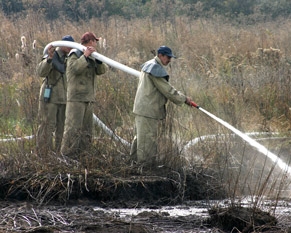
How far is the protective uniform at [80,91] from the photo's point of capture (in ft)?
33.7

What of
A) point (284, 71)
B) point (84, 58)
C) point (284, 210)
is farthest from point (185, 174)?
point (284, 71)

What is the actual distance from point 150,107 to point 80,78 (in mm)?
1305

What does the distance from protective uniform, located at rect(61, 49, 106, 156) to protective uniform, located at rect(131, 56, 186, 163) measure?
31.2 inches

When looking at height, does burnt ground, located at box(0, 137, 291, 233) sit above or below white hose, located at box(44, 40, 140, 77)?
below

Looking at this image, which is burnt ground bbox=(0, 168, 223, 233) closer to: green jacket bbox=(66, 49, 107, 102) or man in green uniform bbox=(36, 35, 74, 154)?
man in green uniform bbox=(36, 35, 74, 154)

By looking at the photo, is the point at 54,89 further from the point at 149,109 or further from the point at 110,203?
the point at 110,203

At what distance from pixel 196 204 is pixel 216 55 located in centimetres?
877

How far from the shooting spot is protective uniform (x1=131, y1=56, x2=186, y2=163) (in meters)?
9.66

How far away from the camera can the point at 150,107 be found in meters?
9.71

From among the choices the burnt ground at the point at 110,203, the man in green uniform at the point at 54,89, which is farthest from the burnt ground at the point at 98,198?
the man in green uniform at the point at 54,89

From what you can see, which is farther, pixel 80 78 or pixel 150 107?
pixel 80 78

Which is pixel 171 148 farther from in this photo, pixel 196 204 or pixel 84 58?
pixel 84 58

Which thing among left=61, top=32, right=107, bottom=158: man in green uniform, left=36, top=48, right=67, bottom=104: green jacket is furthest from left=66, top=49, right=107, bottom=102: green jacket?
left=36, top=48, right=67, bottom=104: green jacket

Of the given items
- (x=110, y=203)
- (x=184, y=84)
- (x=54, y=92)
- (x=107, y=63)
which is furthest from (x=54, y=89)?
(x=184, y=84)
